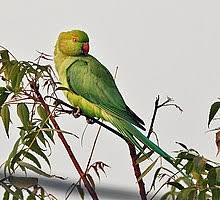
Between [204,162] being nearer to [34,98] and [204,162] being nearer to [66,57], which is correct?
[34,98]

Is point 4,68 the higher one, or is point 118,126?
point 4,68

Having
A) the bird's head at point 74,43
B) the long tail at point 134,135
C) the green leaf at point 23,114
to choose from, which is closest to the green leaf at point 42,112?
the green leaf at point 23,114

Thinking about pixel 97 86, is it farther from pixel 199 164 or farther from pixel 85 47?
pixel 199 164

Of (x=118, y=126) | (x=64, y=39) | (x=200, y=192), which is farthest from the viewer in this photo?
(x=64, y=39)

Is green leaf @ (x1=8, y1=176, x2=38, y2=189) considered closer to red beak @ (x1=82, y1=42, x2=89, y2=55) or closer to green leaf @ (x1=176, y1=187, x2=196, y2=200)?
green leaf @ (x1=176, y1=187, x2=196, y2=200)

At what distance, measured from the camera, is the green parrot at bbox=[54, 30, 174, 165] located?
3.28 ft

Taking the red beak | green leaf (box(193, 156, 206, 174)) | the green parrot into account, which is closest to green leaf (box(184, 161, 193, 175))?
green leaf (box(193, 156, 206, 174))

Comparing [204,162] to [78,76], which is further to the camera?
[78,76]

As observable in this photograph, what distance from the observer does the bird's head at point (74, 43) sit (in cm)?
109

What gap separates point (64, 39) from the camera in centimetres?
110

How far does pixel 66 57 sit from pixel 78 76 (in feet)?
0.21

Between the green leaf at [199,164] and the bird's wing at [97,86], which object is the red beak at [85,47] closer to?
the bird's wing at [97,86]

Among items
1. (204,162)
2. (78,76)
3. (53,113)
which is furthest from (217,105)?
(78,76)

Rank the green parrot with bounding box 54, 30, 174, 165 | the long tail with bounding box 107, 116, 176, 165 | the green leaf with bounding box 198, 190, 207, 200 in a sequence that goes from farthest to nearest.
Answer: the green parrot with bounding box 54, 30, 174, 165, the long tail with bounding box 107, 116, 176, 165, the green leaf with bounding box 198, 190, 207, 200
